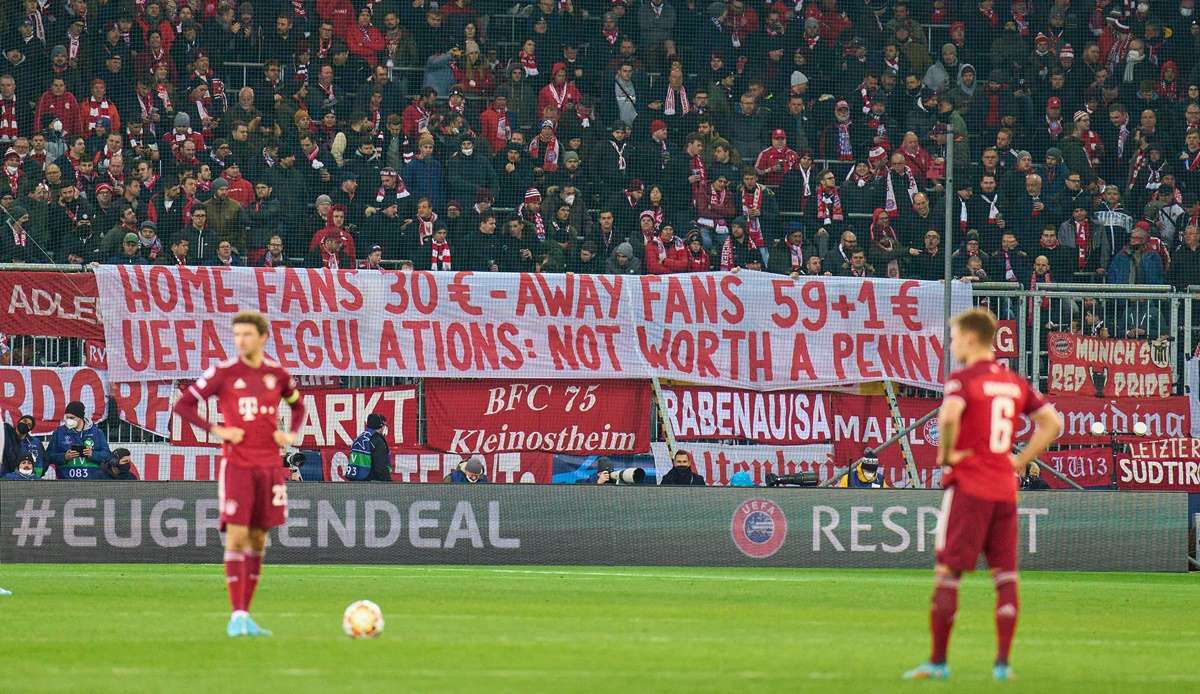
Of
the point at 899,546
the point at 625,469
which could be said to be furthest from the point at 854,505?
the point at 625,469

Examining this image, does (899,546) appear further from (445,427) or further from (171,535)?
(171,535)

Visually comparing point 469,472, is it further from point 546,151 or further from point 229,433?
point 229,433

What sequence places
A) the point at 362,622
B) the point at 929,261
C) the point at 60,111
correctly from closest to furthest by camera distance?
the point at 362,622 → the point at 60,111 → the point at 929,261

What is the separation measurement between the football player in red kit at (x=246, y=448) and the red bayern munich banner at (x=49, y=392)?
1132 centimetres

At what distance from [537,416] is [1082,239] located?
27.8 feet

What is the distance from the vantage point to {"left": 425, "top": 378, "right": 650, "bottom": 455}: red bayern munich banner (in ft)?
77.1

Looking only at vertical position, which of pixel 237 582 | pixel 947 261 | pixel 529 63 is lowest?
pixel 237 582

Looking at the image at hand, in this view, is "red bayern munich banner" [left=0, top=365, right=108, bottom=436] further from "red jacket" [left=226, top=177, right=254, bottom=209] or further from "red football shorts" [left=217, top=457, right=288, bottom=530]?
"red football shorts" [left=217, top=457, right=288, bottom=530]

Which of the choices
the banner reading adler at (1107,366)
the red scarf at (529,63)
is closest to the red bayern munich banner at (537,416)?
the banner reading adler at (1107,366)

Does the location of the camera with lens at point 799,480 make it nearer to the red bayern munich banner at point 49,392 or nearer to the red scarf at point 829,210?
the red scarf at point 829,210

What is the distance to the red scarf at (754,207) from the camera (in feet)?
83.9

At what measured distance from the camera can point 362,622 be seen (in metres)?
11.1

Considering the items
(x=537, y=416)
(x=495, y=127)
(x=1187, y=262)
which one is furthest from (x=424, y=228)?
(x=1187, y=262)

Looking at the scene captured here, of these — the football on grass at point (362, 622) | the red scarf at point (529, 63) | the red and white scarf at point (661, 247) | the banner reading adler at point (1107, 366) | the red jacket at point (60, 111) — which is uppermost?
the red scarf at point (529, 63)
